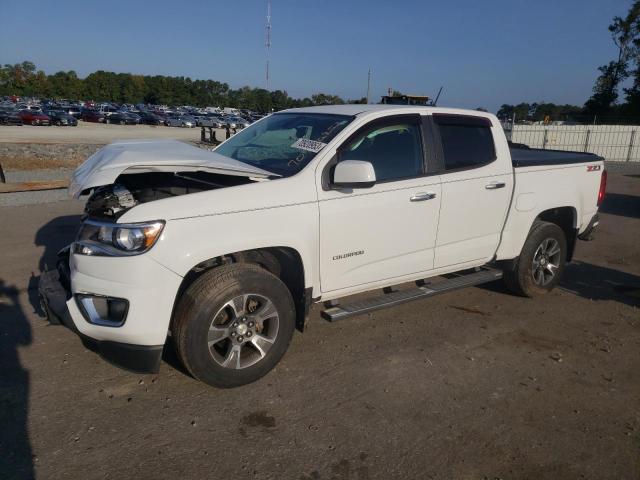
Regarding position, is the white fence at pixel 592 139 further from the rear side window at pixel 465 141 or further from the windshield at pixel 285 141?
the windshield at pixel 285 141

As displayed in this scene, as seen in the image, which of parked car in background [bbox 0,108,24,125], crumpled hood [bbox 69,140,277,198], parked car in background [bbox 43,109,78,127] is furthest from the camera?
parked car in background [bbox 43,109,78,127]

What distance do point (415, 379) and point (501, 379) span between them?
25.4 inches

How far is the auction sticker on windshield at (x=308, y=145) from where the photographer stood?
3.83 meters

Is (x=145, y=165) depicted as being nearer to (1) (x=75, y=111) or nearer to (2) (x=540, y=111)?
(2) (x=540, y=111)

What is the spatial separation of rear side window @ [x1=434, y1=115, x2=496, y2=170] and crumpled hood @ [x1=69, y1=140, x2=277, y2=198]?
171cm

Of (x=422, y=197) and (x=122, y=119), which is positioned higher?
(x=422, y=197)

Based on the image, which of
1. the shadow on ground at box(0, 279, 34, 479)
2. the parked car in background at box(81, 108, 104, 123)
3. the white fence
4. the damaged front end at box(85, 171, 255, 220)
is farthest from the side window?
the parked car in background at box(81, 108, 104, 123)

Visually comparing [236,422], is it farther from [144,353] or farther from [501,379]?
[501,379]

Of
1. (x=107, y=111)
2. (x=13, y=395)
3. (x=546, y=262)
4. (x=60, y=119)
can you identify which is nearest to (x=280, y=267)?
(x=13, y=395)

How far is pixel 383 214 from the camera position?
393cm

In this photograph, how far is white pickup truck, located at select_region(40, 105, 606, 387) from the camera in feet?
10.2

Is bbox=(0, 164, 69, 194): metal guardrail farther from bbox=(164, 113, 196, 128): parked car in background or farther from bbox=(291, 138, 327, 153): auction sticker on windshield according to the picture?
bbox=(164, 113, 196, 128): parked car in background

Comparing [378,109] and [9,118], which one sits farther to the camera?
[9,118]

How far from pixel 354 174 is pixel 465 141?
163cm
